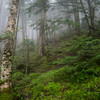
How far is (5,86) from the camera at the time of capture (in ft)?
13.5

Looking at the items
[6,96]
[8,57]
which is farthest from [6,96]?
[8,57]

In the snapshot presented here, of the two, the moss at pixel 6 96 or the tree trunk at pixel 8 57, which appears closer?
the moss at pixel 6 96

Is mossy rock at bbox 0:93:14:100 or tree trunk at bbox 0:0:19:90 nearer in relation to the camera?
mossy rock at bbox 0:93:14:100

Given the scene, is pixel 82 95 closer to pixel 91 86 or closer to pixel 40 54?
pixel 91 86

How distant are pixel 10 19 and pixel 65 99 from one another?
203 inches

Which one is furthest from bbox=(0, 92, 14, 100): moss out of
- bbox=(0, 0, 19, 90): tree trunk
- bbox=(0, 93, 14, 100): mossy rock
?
bbox=(0, 0, 19, 90): tree trunk

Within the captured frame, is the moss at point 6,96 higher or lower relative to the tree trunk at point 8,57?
lower

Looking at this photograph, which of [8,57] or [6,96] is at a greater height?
[8,57]

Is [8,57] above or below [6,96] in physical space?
above

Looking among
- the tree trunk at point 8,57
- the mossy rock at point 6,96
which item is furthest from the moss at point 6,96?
the tree trunk at point 8,57

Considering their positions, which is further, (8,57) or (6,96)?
(8,57)

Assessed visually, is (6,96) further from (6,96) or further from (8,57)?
(8,57)

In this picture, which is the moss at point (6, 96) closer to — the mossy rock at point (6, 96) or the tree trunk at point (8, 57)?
the mossy rock at point (6, 96)

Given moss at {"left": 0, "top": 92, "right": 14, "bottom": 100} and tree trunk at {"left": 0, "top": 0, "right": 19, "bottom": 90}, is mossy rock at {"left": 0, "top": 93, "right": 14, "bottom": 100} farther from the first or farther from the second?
tree trunk at {"left": 0, "top": 0, "right": 19, "bottom": 90}
